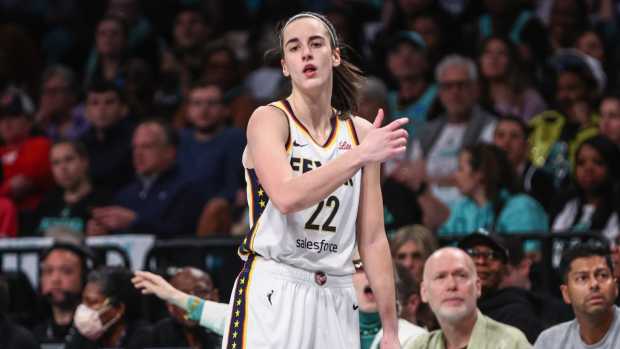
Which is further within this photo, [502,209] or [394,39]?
[394,39]

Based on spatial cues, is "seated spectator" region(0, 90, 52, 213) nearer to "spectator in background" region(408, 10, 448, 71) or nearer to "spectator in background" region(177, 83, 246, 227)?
"spectator in background" region(177, 83, 246, 227)

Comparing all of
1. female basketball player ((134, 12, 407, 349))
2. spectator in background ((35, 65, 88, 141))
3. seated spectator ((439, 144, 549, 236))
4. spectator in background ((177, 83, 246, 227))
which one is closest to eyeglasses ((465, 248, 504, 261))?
seated spectator ((439, 144, 549, 236))

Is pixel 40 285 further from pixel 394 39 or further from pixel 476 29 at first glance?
pixel 476 29

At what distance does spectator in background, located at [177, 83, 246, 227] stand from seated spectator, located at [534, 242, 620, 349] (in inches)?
160

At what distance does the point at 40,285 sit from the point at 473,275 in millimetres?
3764

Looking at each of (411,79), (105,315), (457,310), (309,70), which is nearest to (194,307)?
(457,310)

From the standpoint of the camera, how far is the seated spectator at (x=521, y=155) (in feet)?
34.3

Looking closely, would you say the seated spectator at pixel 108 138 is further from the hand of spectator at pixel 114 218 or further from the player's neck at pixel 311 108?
the player's neck at pixel 311 108

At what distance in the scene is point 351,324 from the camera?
5312 millimetres

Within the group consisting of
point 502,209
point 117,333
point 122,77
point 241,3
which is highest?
point 241,3

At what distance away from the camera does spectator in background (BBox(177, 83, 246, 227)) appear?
11.2 m

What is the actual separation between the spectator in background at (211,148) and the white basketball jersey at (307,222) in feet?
18.3

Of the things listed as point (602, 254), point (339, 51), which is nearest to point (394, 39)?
point (602, 254)

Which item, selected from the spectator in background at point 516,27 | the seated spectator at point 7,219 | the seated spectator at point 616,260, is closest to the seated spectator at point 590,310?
the seated spectator at point 616,260
